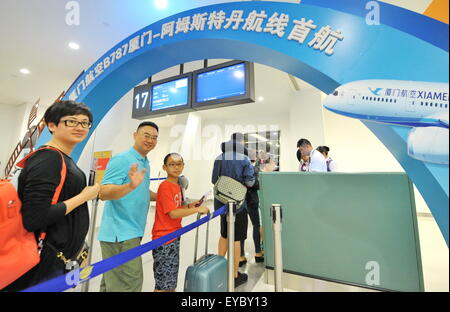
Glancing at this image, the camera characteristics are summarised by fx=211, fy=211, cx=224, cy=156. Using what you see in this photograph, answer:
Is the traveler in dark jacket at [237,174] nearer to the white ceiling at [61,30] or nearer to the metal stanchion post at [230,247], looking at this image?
the metal stanchion post at [230,247]

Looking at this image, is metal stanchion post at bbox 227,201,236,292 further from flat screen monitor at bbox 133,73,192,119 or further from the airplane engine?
flat screen monitor at bbox 133,73,192,119

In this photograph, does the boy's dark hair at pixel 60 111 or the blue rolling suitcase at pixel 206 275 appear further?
the blue rolling suitcase at pixel 206 275

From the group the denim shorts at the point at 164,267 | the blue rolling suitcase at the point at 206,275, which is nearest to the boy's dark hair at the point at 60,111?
the denim shorts at the point at 164,267

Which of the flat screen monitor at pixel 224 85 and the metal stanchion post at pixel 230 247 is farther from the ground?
the flat screen monitor at pixel 224 85

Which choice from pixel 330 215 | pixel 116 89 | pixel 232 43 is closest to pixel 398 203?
pixel 330 215

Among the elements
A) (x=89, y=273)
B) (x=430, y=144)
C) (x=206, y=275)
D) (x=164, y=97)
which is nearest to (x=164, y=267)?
(x=206, y=275)

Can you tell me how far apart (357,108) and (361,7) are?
2.16ft

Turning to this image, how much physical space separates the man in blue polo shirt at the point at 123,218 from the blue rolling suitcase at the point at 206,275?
0.36 metres

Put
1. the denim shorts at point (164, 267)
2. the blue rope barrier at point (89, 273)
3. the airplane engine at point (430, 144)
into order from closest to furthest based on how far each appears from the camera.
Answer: the blue rope barrier at point (89, 273) → the airplane engine at point (430, 144) → the denim shorts at point (164, 267)

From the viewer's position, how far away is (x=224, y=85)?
248cm

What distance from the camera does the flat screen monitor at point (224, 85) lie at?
2348mm

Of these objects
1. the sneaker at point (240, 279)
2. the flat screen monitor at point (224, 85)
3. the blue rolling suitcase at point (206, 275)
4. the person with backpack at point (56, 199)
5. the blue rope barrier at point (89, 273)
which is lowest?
the sneaker at point (240, 279)

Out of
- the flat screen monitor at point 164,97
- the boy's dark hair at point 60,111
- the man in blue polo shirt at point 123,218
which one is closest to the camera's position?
the boy's dark hair at point 60,111

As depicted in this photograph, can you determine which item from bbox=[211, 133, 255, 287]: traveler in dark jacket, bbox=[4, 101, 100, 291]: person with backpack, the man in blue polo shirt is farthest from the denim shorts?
bbox=[211, 133, 255, 287]: traveler in dark jacket
